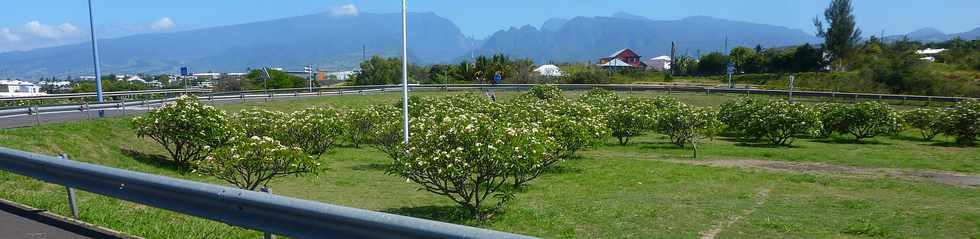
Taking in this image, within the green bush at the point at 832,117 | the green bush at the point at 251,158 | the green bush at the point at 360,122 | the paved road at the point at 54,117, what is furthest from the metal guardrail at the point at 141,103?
the green bush at the point at 832,117

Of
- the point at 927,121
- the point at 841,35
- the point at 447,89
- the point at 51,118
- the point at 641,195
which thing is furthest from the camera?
the point at 841,35

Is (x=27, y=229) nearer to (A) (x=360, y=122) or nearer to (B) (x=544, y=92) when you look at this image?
(A) (x=360, y=122)

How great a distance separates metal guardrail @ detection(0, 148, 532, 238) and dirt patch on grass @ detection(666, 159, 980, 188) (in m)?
17.7

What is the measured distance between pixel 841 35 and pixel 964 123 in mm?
66042

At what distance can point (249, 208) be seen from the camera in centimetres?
445

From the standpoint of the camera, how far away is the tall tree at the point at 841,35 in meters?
86.6

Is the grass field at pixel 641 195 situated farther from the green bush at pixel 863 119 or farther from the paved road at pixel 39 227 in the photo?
the green bush at pixel 863 119

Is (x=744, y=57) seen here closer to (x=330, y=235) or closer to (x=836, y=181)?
(x=836, y=181)

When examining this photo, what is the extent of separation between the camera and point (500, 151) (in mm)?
11367

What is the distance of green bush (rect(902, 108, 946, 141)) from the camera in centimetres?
2948

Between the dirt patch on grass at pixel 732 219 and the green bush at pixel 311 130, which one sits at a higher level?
the green bush at pixel 311 130

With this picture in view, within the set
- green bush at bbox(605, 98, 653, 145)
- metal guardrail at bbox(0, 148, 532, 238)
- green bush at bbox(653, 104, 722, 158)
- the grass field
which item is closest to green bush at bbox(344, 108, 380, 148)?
the grass field

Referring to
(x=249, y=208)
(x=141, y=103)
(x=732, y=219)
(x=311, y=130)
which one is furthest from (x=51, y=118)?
(x=249, y=208)

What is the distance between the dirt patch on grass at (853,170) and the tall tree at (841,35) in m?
74.1
